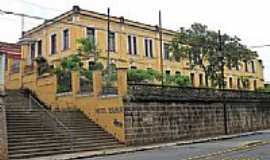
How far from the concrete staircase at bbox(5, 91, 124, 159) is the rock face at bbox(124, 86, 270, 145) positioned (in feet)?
5.95

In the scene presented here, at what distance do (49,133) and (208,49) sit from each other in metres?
19.2

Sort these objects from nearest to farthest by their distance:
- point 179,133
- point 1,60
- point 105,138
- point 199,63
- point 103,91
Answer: point 1,60 → point 105,138 → point 103,91 → point 179,133 → point 199,63

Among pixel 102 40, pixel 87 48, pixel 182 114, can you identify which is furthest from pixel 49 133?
pixel 102 40

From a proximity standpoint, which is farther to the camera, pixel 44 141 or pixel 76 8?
pixel 76 8

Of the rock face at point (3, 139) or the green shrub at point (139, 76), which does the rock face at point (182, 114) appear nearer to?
the green shrub at point (139, 76)

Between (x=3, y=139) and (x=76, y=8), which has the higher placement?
(x=76, y=8)

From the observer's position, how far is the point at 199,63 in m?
38.7

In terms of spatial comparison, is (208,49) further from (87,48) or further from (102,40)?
(87,48)

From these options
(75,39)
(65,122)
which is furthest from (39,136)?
(75,39)

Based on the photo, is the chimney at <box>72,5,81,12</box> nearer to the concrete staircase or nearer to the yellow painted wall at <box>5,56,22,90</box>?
the yellow painted wall at <box>5,56,22,90</box>

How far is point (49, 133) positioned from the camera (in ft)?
71.8

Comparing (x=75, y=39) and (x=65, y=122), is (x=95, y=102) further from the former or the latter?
(x=75, y=39)

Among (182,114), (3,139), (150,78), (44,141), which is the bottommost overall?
(44,141)

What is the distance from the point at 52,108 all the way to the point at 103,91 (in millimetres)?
4447
